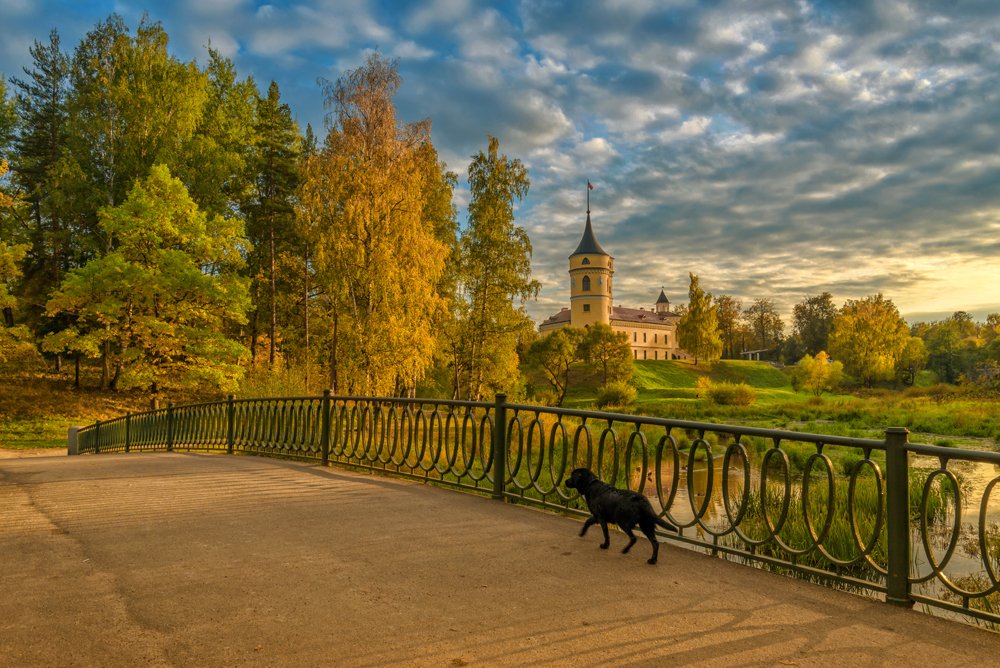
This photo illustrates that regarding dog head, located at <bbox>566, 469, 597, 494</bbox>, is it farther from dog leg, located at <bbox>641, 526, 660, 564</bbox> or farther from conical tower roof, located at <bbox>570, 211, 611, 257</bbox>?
conical tower roof, located at <bbox>570, 211, 611, 257</bbox>

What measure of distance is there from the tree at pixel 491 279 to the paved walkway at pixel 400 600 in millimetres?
23405

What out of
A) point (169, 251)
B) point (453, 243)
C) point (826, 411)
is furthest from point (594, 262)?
point (169, 251)

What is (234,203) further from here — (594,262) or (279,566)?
(594,262)

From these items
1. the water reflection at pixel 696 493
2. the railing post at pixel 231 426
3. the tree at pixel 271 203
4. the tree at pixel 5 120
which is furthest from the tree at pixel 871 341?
the tree at pixel 5 120

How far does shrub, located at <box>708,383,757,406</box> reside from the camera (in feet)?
143

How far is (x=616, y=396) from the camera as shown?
46250 mm

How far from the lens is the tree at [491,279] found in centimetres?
2928

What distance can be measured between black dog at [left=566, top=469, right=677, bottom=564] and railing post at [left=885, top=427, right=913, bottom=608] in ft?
4.67

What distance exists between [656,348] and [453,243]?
76563 mm

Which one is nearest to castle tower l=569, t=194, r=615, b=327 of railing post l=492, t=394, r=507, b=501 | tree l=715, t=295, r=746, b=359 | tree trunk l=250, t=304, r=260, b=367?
tree l=715, t=295, r=746, b=359

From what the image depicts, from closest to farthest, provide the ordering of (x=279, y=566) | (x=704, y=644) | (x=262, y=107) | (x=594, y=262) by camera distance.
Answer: (x=704, y=644) < (x=279, y=566) < (x=262, y=107) < (x=594, y=262)

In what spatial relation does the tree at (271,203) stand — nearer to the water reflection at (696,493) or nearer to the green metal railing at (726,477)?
the green metal railing at (726,477)

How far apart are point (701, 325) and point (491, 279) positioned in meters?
40.9

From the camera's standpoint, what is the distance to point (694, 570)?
435 cm
